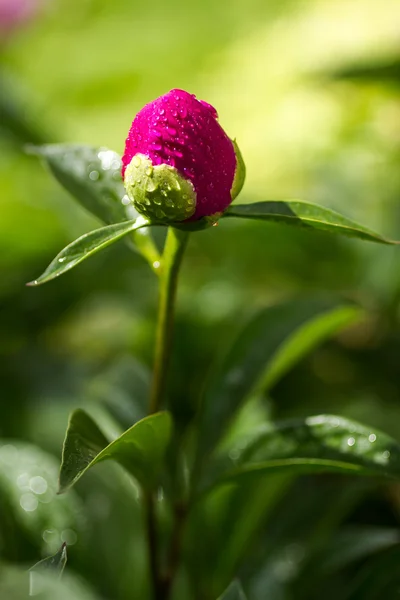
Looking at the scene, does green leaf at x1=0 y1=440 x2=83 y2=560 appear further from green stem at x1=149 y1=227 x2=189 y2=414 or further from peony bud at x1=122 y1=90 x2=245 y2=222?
peony bud at x1=122 y1=90 x2=245 y2=222

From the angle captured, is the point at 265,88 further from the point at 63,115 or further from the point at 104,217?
the point at 104,217

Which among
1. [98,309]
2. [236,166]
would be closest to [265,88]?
[98,309]

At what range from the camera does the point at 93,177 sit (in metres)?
0.51

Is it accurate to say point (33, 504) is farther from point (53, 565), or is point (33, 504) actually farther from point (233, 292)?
point (233, 292)

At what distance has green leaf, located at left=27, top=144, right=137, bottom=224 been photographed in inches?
19.2

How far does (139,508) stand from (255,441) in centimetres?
22

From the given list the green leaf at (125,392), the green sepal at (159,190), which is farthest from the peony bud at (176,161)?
the green leaf at (125,392)

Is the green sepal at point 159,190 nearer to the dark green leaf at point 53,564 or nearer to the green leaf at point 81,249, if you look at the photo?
the green leaf at point 81,249

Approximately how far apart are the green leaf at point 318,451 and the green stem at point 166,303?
85 mm

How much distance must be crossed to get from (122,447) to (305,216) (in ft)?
0.56

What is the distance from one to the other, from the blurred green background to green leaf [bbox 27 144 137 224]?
189mm

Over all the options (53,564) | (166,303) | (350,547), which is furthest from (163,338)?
(350,547)

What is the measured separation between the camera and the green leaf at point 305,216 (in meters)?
0.40

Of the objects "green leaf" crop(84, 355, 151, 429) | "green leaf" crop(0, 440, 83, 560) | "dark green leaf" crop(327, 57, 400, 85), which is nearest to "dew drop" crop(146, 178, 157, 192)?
"green leaf" crop(84, 355, 151, 429)
